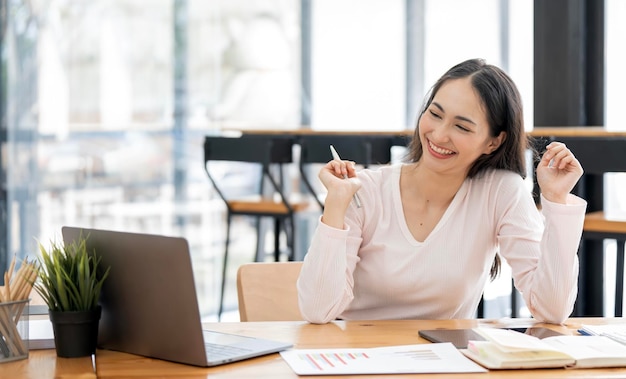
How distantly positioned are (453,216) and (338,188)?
32 centimetres

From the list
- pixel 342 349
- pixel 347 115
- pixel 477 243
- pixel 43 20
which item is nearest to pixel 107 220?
pixel 43 20

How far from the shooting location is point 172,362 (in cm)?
161

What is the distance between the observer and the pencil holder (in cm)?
161

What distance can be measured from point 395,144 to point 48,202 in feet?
6.70

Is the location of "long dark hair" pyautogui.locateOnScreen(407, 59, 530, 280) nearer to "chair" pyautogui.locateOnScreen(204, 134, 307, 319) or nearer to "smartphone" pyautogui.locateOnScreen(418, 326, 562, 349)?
"smartphone" pyautogui.locateOnScreen(418, 326, 562, 349)

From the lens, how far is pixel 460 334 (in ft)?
5.96

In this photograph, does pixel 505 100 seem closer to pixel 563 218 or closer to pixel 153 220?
pixel 563 218

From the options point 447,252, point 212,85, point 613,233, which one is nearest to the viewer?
point 447,252

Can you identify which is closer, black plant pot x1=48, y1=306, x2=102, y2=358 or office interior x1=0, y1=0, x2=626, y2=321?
black plant pot x1=48, y1=306, x2=102, y2=358

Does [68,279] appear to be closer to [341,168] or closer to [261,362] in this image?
[261,362]

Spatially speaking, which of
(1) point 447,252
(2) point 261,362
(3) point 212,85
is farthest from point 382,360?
(3) point 212,85

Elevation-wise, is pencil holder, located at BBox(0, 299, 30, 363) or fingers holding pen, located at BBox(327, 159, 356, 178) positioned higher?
fingers holding pen, located at BBox(327, 159, 356, 178)

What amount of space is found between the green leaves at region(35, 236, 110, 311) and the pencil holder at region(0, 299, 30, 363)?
0.05m

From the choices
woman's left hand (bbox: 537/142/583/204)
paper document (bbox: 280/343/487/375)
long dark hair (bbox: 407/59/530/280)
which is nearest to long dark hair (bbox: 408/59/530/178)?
long dark hair (bbox: 407/59/530/280)
